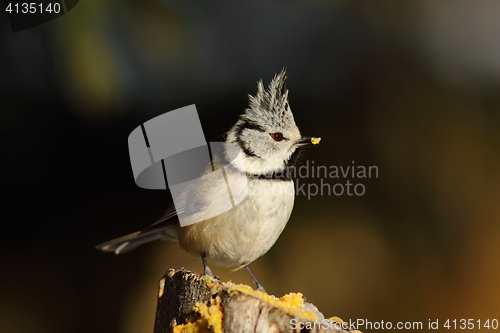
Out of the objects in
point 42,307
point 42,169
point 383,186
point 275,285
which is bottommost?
point 275,285

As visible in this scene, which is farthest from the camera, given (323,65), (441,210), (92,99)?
(323,65)

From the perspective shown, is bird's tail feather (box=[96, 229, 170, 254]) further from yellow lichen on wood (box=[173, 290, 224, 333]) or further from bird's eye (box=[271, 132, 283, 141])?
yellow lichen on wood (box=[173, 290, 224, 333])

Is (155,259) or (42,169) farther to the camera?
(155,259)

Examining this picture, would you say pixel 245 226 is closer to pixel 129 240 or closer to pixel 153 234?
pixel 153 234

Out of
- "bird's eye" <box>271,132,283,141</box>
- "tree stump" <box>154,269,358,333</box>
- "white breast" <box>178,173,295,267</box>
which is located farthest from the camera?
"bird's eye" <box>271,132,283,141</box>

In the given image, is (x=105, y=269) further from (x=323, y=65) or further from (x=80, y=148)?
(x=323, y=65)

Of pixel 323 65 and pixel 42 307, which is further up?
pixel 323 65

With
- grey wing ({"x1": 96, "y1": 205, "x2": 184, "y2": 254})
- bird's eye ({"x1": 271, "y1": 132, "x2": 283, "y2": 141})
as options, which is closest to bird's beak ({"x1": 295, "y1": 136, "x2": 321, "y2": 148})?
bird's eye ({"x1": 271, "y1": 132, "x2": 283, "y2": 141})

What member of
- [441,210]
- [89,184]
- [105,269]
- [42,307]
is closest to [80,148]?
[89,184]
